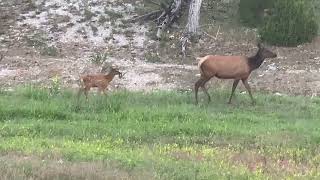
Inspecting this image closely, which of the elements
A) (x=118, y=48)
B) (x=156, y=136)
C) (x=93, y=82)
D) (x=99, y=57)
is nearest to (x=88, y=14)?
(x=118, y=48)

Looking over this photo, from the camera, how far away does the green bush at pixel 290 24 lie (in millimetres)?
22219

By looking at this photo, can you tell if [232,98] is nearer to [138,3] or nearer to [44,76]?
[44,76]

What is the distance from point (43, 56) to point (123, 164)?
13473 millimetres

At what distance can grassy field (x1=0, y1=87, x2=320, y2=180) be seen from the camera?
8508 mm

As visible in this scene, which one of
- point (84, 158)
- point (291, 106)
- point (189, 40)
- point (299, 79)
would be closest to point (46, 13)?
point (189, 40)

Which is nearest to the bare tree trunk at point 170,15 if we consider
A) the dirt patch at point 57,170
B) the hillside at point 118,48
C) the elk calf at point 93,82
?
the hillside at point 118,48

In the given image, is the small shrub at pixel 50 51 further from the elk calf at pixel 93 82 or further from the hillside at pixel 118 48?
the elk calf at pixel 93 82

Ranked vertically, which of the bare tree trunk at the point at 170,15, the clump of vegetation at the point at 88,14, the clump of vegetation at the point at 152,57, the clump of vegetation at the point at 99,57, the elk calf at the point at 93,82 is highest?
the elk calf at the point at 93,82

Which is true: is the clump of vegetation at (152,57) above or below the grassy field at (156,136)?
Answer: below

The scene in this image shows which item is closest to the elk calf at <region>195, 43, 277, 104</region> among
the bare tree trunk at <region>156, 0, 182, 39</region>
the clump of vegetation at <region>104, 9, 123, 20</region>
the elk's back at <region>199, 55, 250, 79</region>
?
the elk's back at <region>199, 55, 250, 79</region>

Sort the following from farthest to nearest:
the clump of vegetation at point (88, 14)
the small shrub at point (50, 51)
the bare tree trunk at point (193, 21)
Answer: the clump of vegetation at point (88, 14)
the bare tree trunk at point (193, 21)
the small shrub at point (50, 51)

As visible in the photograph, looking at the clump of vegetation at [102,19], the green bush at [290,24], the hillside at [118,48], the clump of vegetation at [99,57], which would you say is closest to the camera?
the hillside at [118,48]

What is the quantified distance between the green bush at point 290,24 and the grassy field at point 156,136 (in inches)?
273

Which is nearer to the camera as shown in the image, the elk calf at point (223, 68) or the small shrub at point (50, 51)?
the elk calf at point (223, 68)
